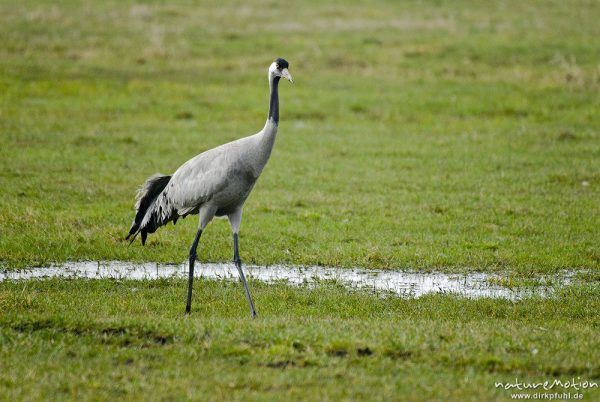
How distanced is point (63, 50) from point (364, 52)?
10.2 m

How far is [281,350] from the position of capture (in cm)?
744

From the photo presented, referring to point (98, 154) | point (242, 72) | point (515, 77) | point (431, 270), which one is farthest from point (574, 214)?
point (242, 72)

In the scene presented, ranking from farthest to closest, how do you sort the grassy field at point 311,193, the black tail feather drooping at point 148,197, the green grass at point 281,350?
the black tail feather drooping at point 148,197, the grassy field at point 311,193, the green grass at point 281,350

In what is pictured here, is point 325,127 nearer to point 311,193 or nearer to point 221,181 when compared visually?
point 311,193

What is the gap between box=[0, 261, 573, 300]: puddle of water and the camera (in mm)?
10438

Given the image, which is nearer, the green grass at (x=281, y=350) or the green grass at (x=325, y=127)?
the green grass at (x=281, y=350)

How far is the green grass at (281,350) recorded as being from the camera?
6.71 metres

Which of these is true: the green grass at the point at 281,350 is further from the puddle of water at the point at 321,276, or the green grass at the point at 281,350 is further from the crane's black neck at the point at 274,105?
the crane's black neck at the point at 274,105

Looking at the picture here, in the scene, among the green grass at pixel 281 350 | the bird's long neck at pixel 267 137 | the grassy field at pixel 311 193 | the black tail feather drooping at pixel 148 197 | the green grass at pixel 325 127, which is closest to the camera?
the green grass at pixel 281 350

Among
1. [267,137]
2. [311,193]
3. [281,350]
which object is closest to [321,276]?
[267,137]

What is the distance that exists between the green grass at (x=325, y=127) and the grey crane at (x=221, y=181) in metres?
1.75

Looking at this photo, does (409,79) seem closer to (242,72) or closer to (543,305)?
(242,72)

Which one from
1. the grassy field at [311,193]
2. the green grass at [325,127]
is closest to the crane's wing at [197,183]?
the grassy field at [311,193]

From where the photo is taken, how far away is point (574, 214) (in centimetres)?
1391
